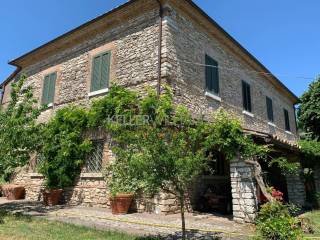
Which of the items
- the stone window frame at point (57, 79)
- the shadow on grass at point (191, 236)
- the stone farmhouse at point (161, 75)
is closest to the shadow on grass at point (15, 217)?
the stone farmhouse at point (161, 75)

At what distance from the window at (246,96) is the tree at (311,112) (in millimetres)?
2890

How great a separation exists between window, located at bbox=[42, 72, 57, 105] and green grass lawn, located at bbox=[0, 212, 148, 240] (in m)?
6.89

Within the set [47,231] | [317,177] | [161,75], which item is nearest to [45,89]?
[161,75]

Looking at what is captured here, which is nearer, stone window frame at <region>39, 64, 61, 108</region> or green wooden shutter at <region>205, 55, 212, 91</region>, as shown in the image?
green wooden shutter at <region>205, 55, 212, 91</region>

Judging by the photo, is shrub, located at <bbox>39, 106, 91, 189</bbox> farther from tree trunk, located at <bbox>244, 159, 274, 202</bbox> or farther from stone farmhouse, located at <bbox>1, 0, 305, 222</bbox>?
tree trunk, located at <bbox>244, 159, 274, 202</bbox>

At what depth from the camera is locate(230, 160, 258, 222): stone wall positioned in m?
6.89

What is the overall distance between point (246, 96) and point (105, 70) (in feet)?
22.1

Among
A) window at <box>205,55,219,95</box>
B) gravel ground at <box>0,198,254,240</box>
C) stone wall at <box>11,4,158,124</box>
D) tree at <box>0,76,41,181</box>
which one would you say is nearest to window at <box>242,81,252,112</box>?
window at <box>205,55,219,95</box>

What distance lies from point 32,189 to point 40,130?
3.42 meters

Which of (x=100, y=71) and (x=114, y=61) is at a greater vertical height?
(x=114, y=61)

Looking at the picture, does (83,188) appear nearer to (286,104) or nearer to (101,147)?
(101,147)

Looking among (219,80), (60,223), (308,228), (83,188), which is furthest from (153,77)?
(308,228)

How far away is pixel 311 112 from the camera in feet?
47.0

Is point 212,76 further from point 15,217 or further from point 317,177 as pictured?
point 15,217
